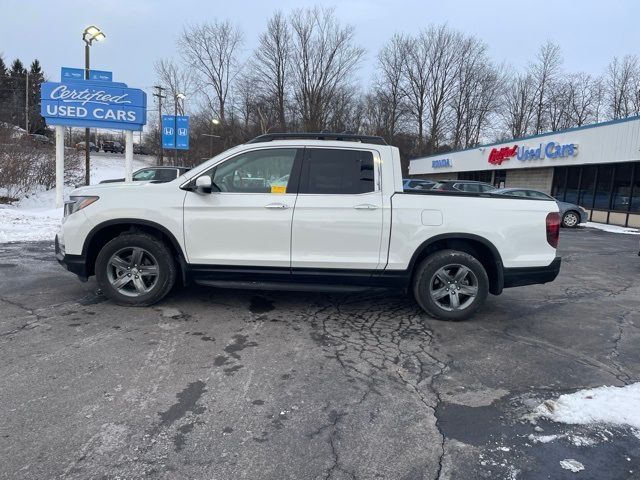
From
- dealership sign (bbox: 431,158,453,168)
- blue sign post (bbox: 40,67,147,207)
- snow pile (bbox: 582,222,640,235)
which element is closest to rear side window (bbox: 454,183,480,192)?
snow pile (bbox: 582,222,640,235)

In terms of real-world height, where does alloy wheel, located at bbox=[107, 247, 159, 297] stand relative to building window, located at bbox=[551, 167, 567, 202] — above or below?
below

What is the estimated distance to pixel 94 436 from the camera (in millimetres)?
2779

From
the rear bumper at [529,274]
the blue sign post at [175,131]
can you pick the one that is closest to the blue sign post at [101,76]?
the blue sign post at [175,131]

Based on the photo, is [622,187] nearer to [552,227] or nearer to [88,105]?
[552,227]

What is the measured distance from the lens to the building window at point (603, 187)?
20.9 m

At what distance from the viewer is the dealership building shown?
19.3 meters

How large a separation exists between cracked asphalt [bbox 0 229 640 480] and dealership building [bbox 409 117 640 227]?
16.3 metres

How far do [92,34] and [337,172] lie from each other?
1653 cm

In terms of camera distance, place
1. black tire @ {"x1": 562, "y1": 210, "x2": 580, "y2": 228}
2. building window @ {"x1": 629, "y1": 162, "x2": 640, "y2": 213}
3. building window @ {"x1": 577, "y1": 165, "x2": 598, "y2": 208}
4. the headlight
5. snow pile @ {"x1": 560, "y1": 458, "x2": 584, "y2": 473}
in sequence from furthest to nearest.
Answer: building window @ {"x1": 577, "y1": 165, "x2": 598, "y2": 208}
building window @ {"x1": 629, "y1": 162, "x2": 640, "y2": 213}
black tire @ {"x1": 562, "y1": 210, "x2": 580, "y2": 228}
the headlight
snow pile @ {"x1": 560, "y1": 458, "x2": 584, "y2": 473}

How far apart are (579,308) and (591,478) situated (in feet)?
13.4

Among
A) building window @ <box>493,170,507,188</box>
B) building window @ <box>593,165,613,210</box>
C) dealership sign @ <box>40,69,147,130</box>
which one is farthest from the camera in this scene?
building window @ <box>493,170,507,188</box>

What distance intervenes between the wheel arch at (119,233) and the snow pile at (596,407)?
3708 mm

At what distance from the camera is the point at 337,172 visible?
5.06 meters

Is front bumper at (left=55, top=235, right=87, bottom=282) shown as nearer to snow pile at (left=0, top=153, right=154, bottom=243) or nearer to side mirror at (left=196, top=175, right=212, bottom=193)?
side mirror at (left=196, top=175, right=212, bottom=193)
